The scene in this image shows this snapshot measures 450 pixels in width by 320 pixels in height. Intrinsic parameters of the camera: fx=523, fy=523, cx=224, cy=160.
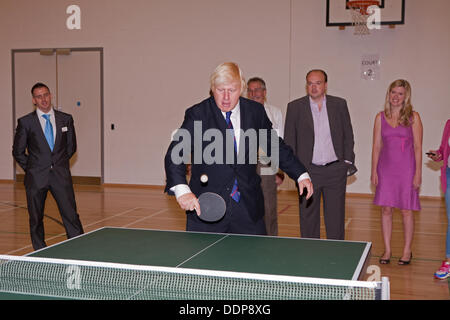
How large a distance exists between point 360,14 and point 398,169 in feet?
16.1

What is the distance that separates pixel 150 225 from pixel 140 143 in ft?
14.0

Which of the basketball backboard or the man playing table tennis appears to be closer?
the man playing table tennis

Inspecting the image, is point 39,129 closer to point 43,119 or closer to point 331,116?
point 43,119

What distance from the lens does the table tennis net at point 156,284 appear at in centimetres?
208

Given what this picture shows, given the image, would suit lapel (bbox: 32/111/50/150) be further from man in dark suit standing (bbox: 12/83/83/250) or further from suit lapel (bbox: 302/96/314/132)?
suit lapel (bbox: 302/96/314/132)

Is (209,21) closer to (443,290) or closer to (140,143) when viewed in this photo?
(140,143)

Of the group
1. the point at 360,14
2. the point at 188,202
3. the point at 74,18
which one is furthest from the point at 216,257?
the point at 74,18

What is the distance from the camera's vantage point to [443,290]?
4.28 m

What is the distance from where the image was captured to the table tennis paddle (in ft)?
10.0

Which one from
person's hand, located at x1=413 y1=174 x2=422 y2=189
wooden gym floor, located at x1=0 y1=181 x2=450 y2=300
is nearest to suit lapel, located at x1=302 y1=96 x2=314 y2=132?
person's hand, located at x1=413 y1=174 x2=422 y2=189

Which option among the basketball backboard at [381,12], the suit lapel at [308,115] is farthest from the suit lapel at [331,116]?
the basketball backboard at [381,12]

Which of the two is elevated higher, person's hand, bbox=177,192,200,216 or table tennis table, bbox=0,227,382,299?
person's hand, bbox=177,192,200,216

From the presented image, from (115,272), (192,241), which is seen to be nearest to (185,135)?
(192,241)

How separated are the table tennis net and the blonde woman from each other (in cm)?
315
